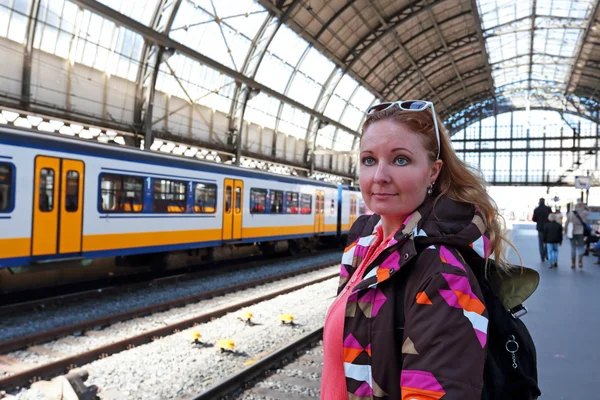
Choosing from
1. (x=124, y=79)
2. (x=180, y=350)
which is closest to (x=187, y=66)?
(x=124, y=79)

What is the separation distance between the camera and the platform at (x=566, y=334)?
4766 millimetres

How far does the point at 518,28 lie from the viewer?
37906 millimetres

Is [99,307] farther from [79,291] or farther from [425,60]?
[425,60]

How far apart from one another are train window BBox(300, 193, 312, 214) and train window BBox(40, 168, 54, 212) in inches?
446

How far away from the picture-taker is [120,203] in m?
11.1

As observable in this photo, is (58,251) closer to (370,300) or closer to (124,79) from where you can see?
(370,300)

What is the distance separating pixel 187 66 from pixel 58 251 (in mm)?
14806

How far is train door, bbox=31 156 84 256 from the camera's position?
9.20m

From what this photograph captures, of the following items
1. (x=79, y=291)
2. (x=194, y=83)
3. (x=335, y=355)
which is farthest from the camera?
(x=194, y=83)

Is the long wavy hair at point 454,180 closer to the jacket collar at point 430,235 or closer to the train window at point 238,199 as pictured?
the jacket collar at point 430,235

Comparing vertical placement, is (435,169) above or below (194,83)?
below

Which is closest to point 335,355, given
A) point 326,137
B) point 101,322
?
point 101,322

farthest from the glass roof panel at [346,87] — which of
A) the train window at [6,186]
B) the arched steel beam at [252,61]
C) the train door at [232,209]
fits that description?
the train window at [6,186]

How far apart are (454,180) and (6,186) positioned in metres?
8.97
